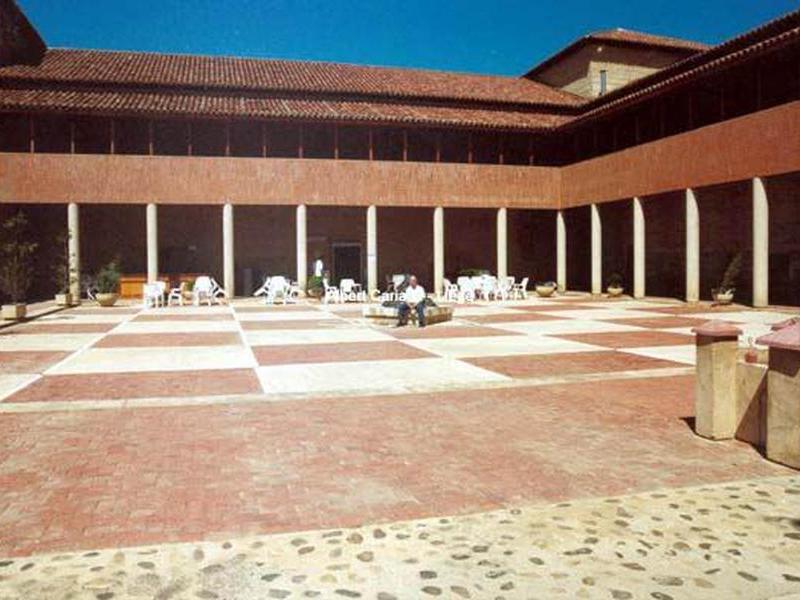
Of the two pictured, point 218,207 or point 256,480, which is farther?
point 218,207

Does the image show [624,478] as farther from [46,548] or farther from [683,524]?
[46,548]

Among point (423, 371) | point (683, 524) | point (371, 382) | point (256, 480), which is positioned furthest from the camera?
point (423, 371)

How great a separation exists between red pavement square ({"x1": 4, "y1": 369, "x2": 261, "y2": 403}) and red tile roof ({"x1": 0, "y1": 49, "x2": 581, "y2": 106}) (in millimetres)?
20501

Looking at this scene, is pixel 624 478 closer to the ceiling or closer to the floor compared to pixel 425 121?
closer to the floor

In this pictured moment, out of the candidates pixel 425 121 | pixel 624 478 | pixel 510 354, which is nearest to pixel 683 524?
pixel 624 478

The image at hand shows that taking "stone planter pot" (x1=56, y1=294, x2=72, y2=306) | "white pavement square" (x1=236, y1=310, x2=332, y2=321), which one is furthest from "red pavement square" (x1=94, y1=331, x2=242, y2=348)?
"stone planter pot" (x1=56, y1=294, x2=72, y2=306)

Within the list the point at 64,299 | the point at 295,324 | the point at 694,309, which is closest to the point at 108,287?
the point at 64,299

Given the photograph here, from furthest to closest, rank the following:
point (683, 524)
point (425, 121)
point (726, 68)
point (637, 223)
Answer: point (425, 121) < point (637, 223) < point (726, 68) < point (683, 524)

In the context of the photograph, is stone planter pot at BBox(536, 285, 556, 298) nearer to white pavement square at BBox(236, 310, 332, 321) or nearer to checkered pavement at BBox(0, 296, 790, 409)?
checkered pavement at BBox(0, 296, 790, 409)

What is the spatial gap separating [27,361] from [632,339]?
10.5 meters

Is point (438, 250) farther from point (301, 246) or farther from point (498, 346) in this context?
point (498, 346)

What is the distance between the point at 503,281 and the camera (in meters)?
27.3

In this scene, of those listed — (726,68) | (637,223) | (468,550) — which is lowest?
(468,550)

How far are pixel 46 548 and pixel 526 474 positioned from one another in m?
Answer: 3.20
